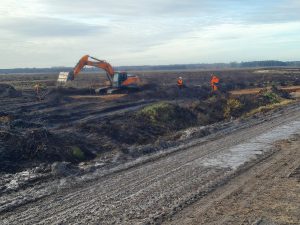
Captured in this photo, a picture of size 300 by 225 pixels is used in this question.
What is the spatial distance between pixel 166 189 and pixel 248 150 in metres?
5.74

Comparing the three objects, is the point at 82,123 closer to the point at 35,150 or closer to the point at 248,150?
the point at 35,150

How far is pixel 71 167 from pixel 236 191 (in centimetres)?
513

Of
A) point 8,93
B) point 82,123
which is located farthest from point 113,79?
point 82,123

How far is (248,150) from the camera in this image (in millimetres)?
15727

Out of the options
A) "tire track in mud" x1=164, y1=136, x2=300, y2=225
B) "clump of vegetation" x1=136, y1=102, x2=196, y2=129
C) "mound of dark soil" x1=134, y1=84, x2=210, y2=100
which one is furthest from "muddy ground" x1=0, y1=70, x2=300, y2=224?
"mound of dark soil" x1=134, y1=84, x2=210, y2=100

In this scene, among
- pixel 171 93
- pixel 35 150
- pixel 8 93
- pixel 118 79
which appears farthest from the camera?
pixel 171 93

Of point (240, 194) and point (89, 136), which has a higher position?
point (240, 194)

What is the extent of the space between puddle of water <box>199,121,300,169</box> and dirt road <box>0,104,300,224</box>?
0.10ft

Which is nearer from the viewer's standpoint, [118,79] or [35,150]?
[35,150]

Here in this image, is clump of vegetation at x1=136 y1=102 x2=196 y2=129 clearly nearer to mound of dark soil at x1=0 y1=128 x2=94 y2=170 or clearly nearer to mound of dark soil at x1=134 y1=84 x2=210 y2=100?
mound of dark soil at x1=0 y1=128 x2=94 y2=170

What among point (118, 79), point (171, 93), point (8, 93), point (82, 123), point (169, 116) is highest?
point (118, 79)

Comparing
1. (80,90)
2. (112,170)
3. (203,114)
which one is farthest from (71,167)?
(80,90)

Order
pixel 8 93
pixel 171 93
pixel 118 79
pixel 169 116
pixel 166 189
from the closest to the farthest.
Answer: pixel 166 189 < pixel 169 116 < pixel 8 93 < pixel 118 79 < pixel 171 93

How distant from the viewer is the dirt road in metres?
9.15
